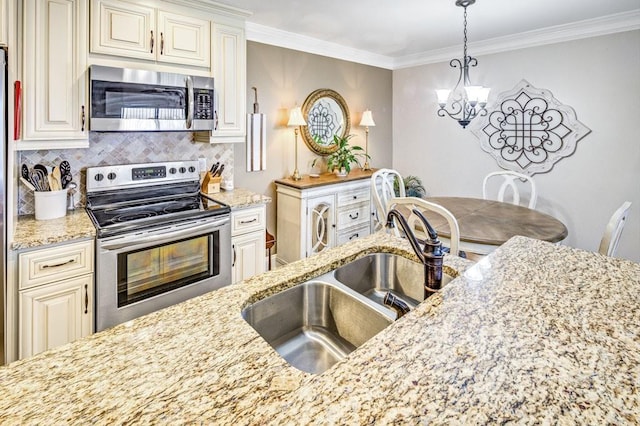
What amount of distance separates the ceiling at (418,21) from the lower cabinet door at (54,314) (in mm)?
2251

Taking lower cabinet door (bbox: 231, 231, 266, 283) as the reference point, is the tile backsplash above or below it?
above

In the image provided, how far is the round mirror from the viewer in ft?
13.1

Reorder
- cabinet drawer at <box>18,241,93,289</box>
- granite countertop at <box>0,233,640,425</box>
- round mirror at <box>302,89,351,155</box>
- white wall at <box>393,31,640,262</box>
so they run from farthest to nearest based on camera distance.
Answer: round mirror at <box>302,89,351,155</box>, white wall at <box>393,31,640,262</box>, cabinet drawer at <box>18,241,93,289</box>, granite countertop at <box>0,233,640,425</box>

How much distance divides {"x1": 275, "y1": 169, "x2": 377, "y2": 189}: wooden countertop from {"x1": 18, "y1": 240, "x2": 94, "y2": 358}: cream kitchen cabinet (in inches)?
74.8

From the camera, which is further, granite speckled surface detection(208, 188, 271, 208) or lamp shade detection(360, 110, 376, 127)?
lamp shade detection(360, 110, 376, 127)

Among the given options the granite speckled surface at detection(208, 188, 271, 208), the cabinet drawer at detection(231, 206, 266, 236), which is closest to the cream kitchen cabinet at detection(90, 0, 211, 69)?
the granite speckled surface at detection(208, 188, 271, 208)

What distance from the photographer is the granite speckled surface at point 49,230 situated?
1.88 metres

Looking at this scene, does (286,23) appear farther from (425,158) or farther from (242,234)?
(425,158)

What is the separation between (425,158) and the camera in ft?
15.4

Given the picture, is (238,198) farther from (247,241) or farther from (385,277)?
(385,277)

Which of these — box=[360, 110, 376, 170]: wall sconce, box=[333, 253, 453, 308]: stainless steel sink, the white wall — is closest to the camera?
box=[333, 253, 453, 308]: stainless steel sink

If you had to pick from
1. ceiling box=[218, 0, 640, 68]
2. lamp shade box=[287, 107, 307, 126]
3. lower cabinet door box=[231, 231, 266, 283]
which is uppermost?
ceiling box=[218, 0, 640, 68]

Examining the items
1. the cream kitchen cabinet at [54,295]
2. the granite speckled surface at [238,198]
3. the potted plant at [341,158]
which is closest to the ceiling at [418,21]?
the potted plant at [341,158]

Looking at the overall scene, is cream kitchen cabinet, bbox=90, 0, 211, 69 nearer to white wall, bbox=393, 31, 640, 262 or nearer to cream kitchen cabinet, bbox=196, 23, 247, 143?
cream kitchen cabinet, bbox=196, 23, 247, 143
